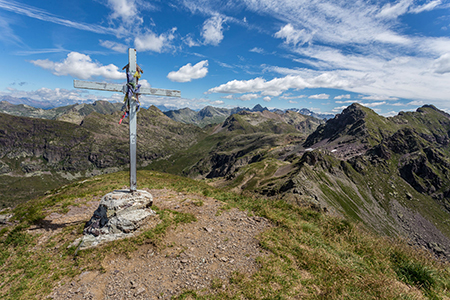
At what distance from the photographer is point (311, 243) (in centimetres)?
1059

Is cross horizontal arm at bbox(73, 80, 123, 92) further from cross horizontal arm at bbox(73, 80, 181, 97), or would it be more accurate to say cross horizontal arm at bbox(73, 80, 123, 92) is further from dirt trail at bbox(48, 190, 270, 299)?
dirt trail at bbox(48, 190, 270, 299)

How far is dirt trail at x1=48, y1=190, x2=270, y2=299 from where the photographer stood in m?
7.71

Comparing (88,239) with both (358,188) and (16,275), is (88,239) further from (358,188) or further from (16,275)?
(358,188)

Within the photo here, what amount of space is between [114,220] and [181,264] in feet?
16.6

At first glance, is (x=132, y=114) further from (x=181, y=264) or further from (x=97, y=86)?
(x=181, y=264)

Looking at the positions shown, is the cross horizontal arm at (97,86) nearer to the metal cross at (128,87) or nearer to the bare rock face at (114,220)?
the metal cross at (128,87)

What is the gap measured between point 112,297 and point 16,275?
20.4 ft

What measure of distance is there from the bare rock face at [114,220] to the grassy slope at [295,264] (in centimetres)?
66

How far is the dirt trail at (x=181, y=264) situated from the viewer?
304 inches

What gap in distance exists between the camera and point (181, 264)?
8.94m

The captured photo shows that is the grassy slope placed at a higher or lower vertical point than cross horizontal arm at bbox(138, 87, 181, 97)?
lower

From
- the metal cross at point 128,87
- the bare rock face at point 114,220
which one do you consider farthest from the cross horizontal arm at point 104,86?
the bare rock face at point 114,220

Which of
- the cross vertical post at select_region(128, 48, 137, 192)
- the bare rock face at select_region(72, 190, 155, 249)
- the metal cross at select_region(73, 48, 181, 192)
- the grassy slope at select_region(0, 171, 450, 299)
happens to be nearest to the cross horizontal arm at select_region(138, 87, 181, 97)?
the metal cross at select_region(73, 48, 181, 192)

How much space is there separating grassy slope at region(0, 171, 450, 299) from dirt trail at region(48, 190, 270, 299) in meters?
0.44
